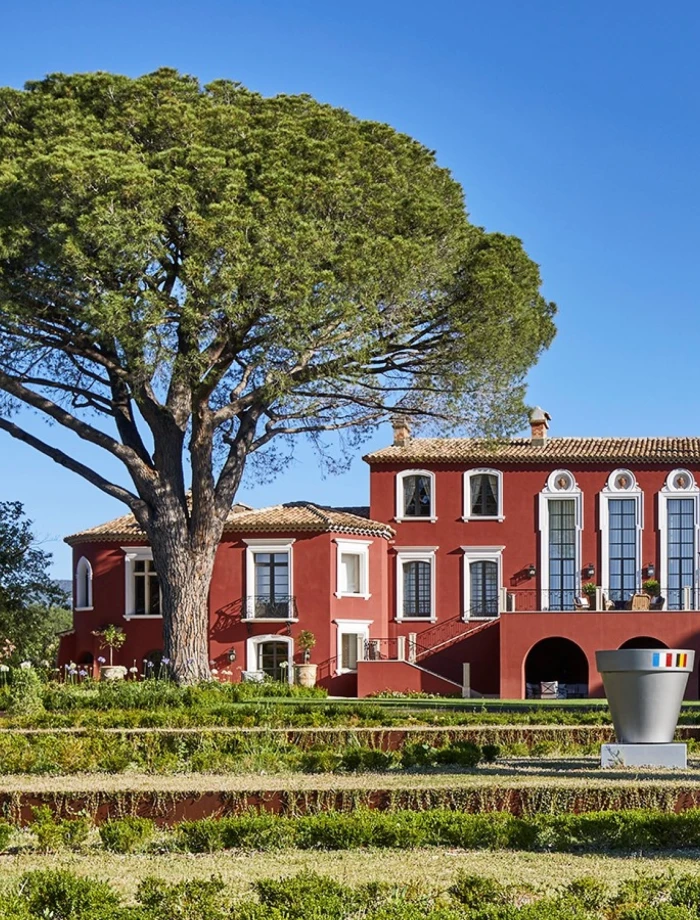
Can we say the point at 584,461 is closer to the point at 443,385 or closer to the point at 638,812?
the point at 443,385

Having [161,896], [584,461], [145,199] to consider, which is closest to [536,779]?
[161,896]

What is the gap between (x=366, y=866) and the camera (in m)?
9.18

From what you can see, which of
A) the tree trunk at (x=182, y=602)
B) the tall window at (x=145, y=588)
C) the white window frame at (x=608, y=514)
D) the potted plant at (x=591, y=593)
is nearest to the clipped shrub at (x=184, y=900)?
the tree trunk at (x=182, y=602)

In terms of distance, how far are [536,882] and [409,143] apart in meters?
21.1

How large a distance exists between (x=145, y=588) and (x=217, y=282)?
507 inches

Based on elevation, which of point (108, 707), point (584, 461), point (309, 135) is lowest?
point (108, 707)

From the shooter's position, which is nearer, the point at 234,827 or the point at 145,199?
the point at 234,827

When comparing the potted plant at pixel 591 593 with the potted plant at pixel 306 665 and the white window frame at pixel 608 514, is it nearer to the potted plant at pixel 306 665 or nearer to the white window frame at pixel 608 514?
the white window frame at pixel 608 514

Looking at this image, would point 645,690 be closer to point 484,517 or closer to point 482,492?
point 484,517

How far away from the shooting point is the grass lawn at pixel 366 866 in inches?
345

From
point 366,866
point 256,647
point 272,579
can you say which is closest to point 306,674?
point 256,647

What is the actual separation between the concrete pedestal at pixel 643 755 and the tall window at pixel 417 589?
21726 mm

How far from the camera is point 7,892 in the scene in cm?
805

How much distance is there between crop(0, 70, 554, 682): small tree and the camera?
24.8 metres
